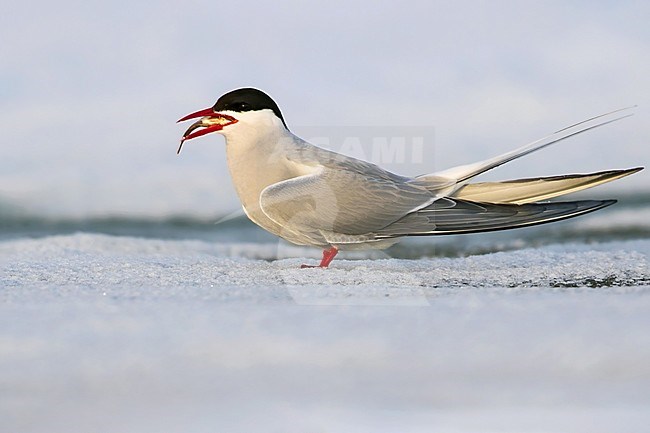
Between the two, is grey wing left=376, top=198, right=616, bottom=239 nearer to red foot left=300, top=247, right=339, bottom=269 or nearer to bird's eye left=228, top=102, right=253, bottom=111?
red foot left=300, top=247, right=339, bottom=269

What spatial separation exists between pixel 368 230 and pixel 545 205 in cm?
49

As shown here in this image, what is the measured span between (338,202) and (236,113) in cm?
40

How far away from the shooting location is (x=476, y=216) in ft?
9.13

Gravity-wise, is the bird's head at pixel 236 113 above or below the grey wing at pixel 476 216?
above

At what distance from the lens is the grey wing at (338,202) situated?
9.11 feet

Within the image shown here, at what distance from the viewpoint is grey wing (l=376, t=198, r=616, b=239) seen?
8.94 feet

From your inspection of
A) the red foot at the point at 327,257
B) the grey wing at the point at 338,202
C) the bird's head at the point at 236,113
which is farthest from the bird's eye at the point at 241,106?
the red foot at the point at 327,257

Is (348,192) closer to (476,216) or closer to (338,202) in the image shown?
(338,202)

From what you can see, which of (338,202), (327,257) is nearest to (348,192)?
(338,202)

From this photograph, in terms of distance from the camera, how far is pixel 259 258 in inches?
144

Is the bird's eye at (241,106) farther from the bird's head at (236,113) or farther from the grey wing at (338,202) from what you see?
the grey wing at (338,202)

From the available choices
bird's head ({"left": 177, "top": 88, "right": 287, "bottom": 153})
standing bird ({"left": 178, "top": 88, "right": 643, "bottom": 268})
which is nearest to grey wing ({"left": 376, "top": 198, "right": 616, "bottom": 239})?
standing bird ({"left": 178, "top": 88, "right": 643, "bottom": 268})

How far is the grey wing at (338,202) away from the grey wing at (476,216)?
3cm

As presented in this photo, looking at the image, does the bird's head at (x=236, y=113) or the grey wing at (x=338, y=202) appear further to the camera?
the bird's head at (x=236, y=113)
